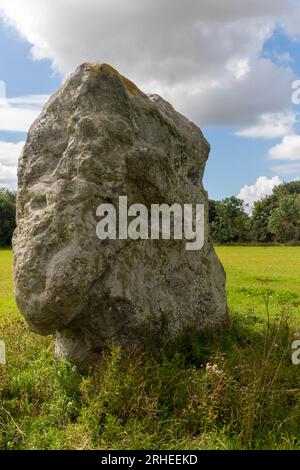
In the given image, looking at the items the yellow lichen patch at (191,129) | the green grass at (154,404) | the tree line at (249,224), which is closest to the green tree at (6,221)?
the tree line at (249,224)

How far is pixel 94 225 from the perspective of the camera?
317 inches

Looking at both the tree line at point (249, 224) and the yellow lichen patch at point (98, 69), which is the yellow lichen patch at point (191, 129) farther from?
the tree line at point (249, 224)

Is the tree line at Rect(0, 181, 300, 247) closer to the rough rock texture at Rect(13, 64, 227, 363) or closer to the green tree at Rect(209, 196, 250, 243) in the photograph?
the green tree at Rect(209, 196, 250, 243)

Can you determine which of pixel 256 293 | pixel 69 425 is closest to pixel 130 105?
pixel 69 425

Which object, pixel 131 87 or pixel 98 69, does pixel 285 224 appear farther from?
pixel 98 69

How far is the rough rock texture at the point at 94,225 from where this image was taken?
7.84 m

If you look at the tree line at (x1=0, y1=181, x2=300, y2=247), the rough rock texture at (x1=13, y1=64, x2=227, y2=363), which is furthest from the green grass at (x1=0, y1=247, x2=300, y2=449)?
the tree line at (x1=0, y1=181, x2=300, y2=247)

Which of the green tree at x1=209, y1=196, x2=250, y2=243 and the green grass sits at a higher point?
the green tree at x1=209, y1=196, x2=250, y2=243

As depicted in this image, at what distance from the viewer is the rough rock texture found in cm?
784

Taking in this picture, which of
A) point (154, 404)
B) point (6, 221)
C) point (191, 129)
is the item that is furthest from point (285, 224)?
point (154, 404)

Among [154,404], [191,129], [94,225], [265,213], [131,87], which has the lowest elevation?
[154,404]
